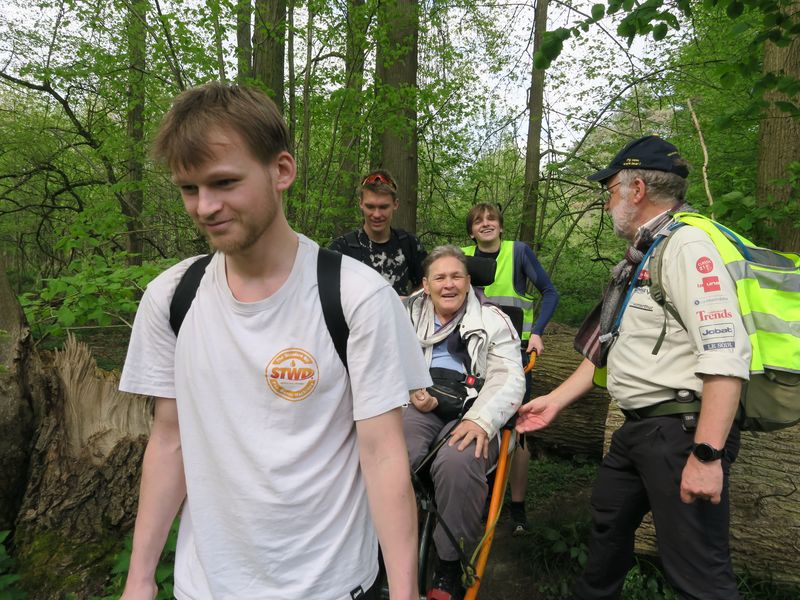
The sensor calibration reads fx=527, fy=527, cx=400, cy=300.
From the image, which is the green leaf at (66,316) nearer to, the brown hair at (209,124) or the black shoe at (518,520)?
the brown hair at (209,124)

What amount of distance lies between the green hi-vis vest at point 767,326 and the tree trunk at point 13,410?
324 cm

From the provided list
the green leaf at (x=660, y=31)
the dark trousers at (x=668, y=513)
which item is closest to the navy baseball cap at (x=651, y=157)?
the green leaf at (x=660, y=31)

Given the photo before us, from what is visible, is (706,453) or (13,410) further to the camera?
(13,410)

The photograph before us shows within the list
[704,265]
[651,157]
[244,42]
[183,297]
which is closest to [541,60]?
[651,157]

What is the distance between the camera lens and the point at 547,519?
4.02m

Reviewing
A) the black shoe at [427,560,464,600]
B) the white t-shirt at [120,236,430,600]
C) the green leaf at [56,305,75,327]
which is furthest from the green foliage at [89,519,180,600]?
the white t-shirt at [120,236,430,600]

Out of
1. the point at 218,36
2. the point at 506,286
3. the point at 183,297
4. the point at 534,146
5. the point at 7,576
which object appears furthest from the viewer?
the point at 534,146

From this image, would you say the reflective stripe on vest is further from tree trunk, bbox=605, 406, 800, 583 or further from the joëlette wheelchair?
tree trunk, bbox=605, 406, 800, 583

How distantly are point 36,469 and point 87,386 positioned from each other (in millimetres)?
480

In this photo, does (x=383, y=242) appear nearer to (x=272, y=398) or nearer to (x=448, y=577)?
(x=448, y=577)

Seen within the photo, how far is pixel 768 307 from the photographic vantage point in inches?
78.9

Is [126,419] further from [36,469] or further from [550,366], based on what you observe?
[550,366]

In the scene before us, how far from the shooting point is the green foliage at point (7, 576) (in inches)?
95.4

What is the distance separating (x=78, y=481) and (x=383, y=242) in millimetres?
2642
